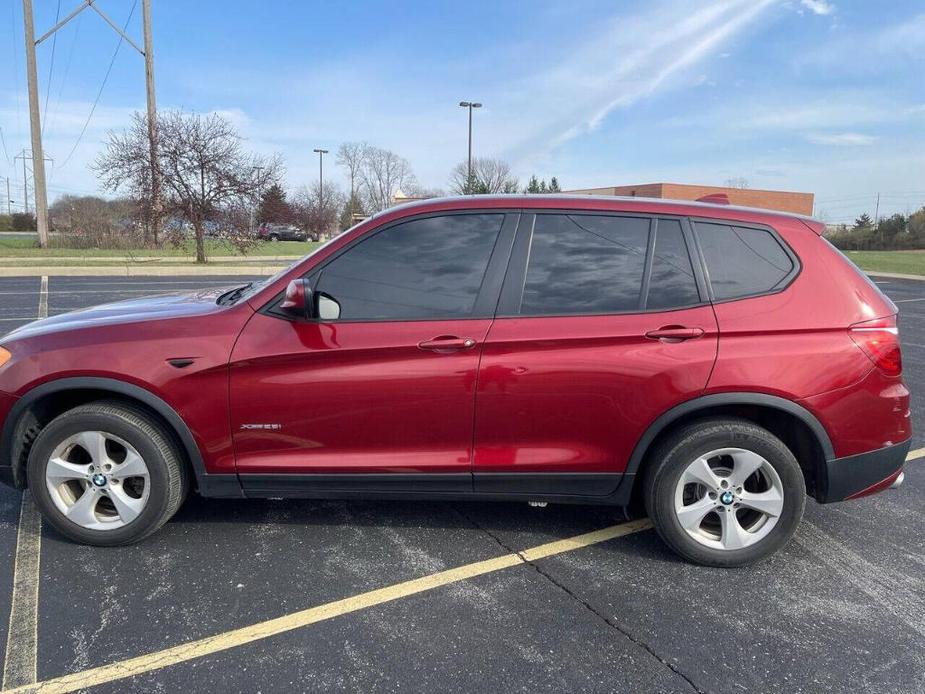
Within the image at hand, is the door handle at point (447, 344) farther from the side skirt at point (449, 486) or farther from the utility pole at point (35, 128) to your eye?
the utility pole at point (35, 128)

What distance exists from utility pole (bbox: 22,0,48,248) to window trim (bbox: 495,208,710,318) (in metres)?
26.7

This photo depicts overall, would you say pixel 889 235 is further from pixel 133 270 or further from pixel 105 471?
pixel 105 471

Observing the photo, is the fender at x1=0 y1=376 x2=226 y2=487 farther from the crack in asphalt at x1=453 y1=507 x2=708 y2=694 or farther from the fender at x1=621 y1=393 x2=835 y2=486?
the fender at x1=621 y1=393 x2=835 y2=486

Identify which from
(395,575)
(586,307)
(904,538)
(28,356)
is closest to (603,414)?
(586,307)

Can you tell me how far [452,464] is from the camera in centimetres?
308

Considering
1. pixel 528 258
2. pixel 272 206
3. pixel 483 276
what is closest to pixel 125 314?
pixel 483 276

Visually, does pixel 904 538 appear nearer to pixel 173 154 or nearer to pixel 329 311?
pixel 329 311

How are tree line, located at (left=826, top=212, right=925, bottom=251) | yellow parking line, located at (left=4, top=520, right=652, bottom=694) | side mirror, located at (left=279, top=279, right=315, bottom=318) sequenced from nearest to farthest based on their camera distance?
yellow parking line, located at (left=4, top=520, right=652, bottom=694) → side mirror, located at (left=279, top=279, right=315, bottom=318) → tree line, located at (left=826, top=212, right=925, bottom=251)

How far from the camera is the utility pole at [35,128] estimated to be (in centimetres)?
2245

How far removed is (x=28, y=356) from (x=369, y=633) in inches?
84.7

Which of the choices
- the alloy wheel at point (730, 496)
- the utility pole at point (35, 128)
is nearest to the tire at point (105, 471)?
the alloy wheel at point (730, 496)

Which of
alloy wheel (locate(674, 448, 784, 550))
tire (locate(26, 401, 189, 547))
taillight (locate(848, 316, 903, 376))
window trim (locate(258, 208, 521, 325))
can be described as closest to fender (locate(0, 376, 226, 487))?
tire (locate(26, 401, 189, 547))

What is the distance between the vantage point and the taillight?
2971 mm

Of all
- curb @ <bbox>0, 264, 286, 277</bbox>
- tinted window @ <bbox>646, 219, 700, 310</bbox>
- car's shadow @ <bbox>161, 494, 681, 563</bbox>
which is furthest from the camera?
curb @ <bbox>0, 264, 286, 277</bbox>
